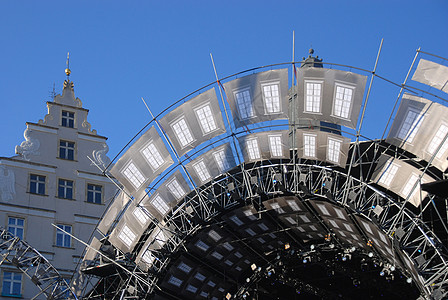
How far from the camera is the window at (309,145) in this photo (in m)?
27.0

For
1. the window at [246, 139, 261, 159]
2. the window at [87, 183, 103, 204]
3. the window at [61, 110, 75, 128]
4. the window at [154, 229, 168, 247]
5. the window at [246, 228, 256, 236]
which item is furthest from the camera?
the window at [61, 110, 75, 128]

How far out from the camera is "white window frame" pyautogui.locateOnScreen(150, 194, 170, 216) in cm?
2977

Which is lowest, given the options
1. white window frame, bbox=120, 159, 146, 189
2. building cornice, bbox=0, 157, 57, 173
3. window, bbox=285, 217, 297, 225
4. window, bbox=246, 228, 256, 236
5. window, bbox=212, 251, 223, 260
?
window, bbox=212, 251, 223, 260

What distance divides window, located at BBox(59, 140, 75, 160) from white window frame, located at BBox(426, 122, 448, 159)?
22602mm

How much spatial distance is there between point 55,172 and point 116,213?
25.6ft

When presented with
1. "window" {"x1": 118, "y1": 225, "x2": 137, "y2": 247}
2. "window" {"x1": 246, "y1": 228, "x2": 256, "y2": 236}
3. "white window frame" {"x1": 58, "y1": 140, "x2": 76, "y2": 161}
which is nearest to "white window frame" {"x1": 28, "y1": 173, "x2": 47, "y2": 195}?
"white window frame" {"x1": 58, "y1": 140, "x2": 76, "y2": 161}

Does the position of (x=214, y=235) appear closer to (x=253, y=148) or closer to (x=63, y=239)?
(x=253, y=148)

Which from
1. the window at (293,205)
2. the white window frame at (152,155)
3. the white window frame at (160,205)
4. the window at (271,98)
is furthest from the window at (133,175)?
the window at (271,98)

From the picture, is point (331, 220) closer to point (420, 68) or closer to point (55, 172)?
point (420, 68)

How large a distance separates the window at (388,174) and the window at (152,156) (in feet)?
31.2

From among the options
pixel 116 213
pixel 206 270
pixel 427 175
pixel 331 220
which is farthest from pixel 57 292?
pixel 427 175

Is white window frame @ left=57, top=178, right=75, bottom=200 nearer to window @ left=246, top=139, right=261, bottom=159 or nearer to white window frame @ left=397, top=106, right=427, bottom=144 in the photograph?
window @ left=246, top=139, right=261, bottom=159

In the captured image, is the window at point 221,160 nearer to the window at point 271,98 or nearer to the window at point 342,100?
the window at point 271,98

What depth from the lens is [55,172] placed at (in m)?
39.1
